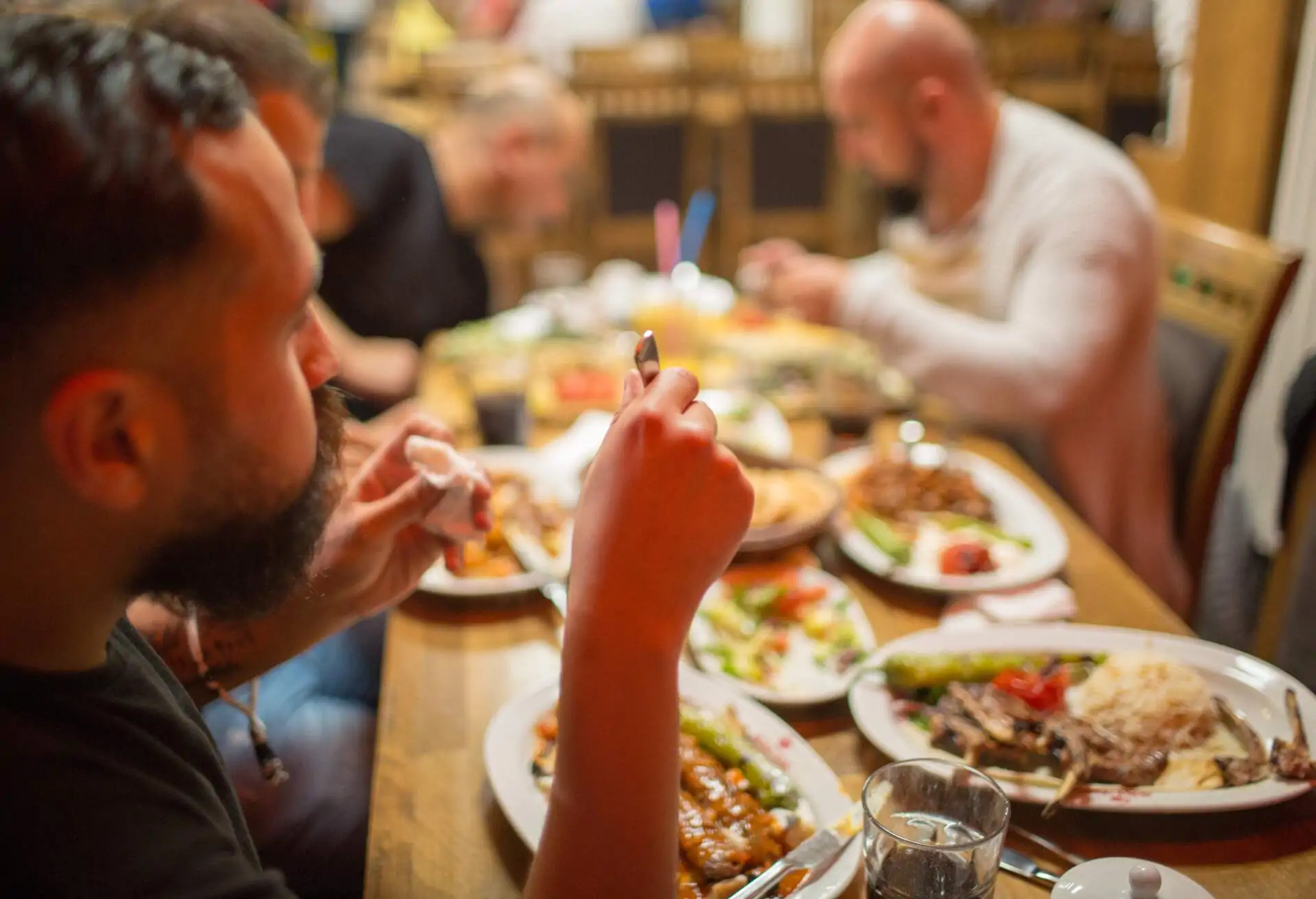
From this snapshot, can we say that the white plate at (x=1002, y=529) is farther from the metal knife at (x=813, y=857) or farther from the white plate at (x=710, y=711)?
the metal knife at (x=813, y=857)

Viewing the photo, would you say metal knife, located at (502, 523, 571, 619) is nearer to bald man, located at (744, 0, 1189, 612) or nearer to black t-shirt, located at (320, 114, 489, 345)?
bald man, located at (744, 0, 1189, 612)

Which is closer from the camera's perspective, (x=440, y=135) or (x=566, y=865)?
(x=566, y=865)

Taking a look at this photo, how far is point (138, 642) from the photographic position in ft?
2.97

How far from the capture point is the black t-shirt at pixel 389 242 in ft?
8.98

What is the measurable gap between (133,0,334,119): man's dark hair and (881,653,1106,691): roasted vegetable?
1.35 m

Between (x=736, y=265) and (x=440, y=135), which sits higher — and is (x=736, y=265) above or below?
below

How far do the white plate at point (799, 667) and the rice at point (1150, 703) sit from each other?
0.86 feet

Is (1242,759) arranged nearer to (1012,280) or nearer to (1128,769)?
(1128,769)

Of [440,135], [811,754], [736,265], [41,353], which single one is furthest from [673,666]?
[736,265]

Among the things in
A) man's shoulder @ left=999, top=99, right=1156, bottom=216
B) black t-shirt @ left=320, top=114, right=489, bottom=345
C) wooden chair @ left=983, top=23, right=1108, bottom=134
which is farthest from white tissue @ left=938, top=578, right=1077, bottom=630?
wooden chair @ left=983, top=23, right=1108, bottom=134

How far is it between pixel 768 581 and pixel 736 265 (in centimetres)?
456

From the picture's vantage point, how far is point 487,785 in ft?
3.67

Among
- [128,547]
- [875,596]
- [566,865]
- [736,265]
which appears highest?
[128,547]

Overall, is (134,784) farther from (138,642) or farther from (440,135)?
(440,135)
